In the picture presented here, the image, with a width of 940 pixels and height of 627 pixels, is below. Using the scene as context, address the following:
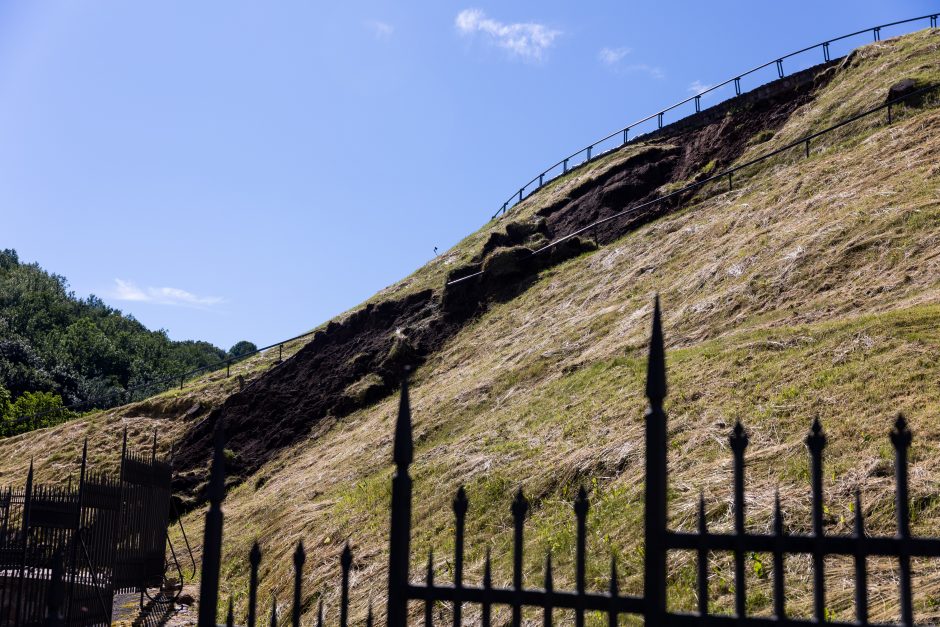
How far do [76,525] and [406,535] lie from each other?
254 inches

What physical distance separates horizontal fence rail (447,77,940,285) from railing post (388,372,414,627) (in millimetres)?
22650

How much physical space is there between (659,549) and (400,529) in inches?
49.8

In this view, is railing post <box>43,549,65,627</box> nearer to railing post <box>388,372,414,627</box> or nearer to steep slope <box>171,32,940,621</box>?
railing post <box>388,372,414,627</box>

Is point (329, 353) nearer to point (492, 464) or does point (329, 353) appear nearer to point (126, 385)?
point (492, 464)

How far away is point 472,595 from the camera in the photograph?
358 cm

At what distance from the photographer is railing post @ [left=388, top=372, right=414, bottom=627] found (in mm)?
3811

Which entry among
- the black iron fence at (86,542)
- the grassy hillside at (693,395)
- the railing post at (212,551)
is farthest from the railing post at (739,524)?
the black iron fence at (86,542)

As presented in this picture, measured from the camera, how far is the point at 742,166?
24719mm

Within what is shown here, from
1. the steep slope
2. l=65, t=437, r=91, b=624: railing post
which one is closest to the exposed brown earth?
the steep slope

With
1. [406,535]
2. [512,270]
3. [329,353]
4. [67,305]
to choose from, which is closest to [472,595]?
[406,535]

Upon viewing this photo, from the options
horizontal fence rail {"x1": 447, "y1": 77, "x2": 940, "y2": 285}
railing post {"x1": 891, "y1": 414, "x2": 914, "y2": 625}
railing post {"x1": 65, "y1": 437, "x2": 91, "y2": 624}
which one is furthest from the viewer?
horizontal fence rail {"x1": 447, "y1": 77, "x2": 940, "y2": 285}

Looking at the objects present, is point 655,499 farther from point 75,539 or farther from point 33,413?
point 33,413

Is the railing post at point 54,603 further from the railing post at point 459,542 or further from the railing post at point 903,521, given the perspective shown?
the railing post at point 903,521

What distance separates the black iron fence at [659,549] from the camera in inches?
120
